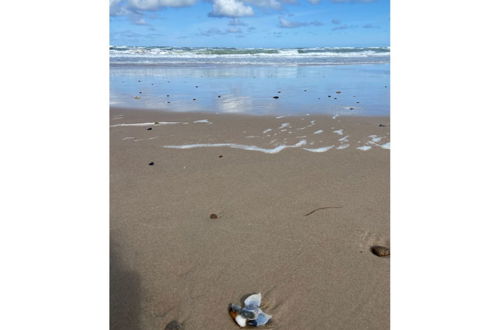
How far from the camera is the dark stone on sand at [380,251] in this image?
2.25m

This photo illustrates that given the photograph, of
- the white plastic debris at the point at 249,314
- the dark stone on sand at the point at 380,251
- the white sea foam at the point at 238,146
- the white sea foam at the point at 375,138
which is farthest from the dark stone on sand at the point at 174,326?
the white sea foam at the point at 375,138

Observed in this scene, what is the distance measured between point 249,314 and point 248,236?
70 centimetres

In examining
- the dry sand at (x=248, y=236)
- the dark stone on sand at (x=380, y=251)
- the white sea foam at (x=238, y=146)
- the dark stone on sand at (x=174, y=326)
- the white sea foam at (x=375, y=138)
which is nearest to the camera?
the dark stone on sand at (x=174, y=326)

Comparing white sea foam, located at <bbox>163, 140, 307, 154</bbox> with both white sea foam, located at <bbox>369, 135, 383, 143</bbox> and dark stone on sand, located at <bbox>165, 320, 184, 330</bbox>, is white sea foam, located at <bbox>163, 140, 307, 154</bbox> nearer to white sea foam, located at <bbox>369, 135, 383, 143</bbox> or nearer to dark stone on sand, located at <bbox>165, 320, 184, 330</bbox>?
white sea foam, located at <bbox>369, 135, 383, 143</bbox>

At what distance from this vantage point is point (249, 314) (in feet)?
5.78

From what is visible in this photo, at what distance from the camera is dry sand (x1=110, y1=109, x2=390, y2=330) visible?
1.83 metres

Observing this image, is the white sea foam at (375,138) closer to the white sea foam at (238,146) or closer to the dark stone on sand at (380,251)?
the white sea foam at (238,146)

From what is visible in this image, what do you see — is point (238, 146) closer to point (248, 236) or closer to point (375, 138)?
point (375, 138)

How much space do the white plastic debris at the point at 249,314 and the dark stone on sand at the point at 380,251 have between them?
0.80m

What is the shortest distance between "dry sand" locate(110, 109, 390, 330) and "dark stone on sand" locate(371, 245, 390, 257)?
0.04 meters

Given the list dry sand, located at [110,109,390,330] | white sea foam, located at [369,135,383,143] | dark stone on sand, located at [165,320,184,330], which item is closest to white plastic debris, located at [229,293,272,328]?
dry sand, located at [110,109,390,330]

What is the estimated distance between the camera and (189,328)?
1716 mm
